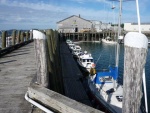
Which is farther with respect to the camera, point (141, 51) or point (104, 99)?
point (104, 99)

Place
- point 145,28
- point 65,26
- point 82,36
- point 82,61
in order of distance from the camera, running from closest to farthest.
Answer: point 82,61
point 82,36
point 65,26
point 145,28

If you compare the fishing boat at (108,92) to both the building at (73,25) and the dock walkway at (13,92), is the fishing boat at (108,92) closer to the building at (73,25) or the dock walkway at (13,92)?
the dock walkway at (13,92)

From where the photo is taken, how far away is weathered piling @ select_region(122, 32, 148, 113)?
2740 millimetres

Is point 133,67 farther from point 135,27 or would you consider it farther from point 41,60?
point 135,27

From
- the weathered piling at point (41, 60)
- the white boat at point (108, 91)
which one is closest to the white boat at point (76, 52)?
the white boat at point (108, 91)

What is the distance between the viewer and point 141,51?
9.03 ft

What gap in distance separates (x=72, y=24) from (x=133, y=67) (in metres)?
85.9

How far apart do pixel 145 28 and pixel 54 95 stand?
98.9 m

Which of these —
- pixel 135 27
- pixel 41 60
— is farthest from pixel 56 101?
pixel 135 27

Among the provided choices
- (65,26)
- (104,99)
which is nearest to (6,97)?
(104,99)

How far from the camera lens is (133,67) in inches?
112

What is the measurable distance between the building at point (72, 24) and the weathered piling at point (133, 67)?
83.2m

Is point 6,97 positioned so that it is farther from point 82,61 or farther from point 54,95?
point 82,61

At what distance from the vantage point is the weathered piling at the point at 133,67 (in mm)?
2740
